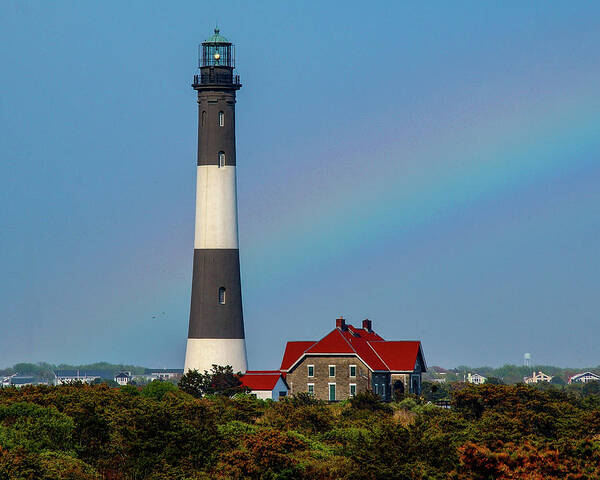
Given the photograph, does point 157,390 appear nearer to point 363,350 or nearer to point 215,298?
point 215,298

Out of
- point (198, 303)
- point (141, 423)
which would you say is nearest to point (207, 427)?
point (141, 423)

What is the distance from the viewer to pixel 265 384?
249ft

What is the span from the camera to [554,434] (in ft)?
171

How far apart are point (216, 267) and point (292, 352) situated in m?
14.7

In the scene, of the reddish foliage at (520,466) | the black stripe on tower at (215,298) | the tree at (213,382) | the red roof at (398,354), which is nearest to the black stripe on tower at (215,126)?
the black stripe on tower at (215,298)

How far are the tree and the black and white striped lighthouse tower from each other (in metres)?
0.65

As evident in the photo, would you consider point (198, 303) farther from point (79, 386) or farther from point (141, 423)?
point (141, 423)

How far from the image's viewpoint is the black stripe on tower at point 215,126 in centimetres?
7125

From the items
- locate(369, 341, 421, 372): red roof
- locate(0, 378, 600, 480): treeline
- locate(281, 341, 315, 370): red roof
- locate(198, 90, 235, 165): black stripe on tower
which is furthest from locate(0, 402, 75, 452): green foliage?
locate(369, 341, 421, 372): red roof

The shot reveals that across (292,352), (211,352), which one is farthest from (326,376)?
(211,352)

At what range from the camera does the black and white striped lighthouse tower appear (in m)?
70.4

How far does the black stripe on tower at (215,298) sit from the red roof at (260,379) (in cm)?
368

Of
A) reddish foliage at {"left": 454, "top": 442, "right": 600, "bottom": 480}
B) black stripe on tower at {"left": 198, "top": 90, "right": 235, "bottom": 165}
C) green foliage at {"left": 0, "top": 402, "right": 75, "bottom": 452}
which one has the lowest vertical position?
reddish foliage at {"left": 454, "top": 442, "right": 600, "bottom": 480}

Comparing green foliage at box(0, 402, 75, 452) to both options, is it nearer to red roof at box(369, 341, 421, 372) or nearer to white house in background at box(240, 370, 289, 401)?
white house in background at box(240, 370, 289, 401)
